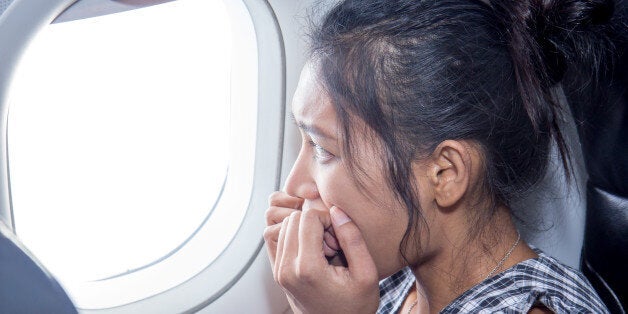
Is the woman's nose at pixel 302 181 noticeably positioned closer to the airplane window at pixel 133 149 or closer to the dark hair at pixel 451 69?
the dark hair at pixel 451 69

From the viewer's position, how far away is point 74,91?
1.92m

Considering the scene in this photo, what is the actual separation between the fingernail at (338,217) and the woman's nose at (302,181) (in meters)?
0.05

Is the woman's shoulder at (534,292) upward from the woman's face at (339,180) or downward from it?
downward

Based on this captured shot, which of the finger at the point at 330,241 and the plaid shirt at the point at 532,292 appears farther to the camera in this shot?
the finger at the point at 330,241

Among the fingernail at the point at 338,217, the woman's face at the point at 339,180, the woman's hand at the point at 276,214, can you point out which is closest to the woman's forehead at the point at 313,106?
the woman's face at the point at 339,180

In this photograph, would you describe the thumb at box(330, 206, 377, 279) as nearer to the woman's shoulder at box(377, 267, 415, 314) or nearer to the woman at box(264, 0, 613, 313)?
the woman at box(264, 0, 613, 313)

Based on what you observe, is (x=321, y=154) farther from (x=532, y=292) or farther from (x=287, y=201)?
(x=532, y=292)

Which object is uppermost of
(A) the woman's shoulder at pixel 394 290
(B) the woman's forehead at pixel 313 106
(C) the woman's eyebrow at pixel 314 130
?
(B) the woman's forehead at pixel 313 106

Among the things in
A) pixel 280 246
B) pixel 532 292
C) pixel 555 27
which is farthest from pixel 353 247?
pixel 555 27

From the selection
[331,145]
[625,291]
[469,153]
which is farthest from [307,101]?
[625,291]

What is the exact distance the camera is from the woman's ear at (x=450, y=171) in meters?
1.04

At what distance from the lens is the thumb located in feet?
3.61

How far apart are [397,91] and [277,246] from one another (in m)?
0.35

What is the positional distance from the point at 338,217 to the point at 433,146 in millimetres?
187
